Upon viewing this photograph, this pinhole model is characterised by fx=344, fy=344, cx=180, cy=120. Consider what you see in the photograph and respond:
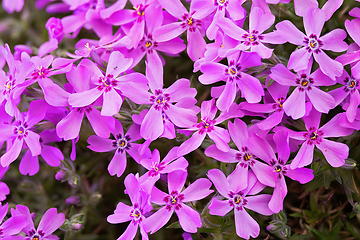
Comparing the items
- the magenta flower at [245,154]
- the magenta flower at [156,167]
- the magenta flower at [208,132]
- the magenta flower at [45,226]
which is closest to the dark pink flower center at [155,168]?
the magenta flower at [156,167]

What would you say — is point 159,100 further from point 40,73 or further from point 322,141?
point 322,141

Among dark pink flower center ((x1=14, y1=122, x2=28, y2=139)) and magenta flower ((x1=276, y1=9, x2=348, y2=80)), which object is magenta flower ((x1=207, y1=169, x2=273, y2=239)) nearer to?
magenta flower ((x1=276, y1=9, x2=348, y2=80))

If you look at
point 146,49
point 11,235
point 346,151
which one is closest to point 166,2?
point 146,49

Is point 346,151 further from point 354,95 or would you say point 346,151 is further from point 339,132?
point 354,95

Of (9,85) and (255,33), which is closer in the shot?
(255,33)

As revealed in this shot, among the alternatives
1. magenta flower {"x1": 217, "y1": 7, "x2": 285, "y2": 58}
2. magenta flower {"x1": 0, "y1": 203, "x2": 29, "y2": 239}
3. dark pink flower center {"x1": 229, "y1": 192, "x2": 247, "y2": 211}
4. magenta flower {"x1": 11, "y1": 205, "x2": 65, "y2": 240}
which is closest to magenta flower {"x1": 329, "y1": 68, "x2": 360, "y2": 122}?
magenta flower {"x1": 217, "y1": 7, "x2": 285, "y2": 58}

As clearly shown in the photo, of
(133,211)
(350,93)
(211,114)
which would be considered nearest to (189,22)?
(211,114)
